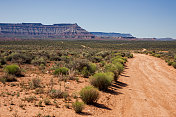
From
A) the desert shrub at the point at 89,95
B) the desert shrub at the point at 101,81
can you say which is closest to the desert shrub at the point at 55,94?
the desert shrub at the point at 89,95

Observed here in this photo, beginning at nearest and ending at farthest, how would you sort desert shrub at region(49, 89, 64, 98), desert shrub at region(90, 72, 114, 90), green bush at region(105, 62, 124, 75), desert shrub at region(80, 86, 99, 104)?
desert shrub at region(80, 86, 99, 104)
desert shrub at region(49, 89, 64, 98)
desert shrub at region(90, 72, 114, 90)
green bush at region(105, 62, 124, 75)

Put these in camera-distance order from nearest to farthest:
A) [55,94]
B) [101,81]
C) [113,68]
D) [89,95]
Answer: [89,95] < [55,94] < [101,81] < [113,68]

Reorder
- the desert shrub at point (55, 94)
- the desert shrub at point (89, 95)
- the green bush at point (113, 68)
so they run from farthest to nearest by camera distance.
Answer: the green bush at point (113, 68), the desert shrub at point (55, 94), the desert shrub at point (89, 95)

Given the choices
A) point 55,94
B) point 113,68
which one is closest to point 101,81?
point 55,94

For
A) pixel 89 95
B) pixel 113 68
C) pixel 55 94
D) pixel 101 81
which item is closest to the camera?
pixel 89 95

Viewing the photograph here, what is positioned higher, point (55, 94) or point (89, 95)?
point (89, 95)

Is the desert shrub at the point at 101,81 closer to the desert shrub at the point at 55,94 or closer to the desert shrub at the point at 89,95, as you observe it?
the desert shrub at the point at 89,95

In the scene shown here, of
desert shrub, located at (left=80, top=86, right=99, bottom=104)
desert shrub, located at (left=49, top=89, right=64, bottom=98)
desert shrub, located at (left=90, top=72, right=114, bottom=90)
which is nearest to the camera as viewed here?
desert shrub, located at (left=80, top=86, right=99, bottom=104)

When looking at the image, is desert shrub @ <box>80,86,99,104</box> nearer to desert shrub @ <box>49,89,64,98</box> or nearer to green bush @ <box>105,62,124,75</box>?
desert shrub @ <box>49,89,64,98</box>

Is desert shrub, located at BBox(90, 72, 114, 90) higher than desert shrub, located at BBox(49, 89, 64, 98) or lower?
higher

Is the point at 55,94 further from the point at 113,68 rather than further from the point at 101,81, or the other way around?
the point at 113,68

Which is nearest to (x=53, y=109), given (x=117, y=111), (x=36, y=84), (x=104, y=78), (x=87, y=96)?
(x=87, y=96)

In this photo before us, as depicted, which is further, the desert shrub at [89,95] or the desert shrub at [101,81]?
the desert shrub at [101,81]

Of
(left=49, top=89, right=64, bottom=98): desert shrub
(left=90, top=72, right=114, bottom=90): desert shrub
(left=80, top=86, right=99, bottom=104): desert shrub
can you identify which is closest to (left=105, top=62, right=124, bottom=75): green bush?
(left=90, top=72, right=114, bottom=90): desert shrub
